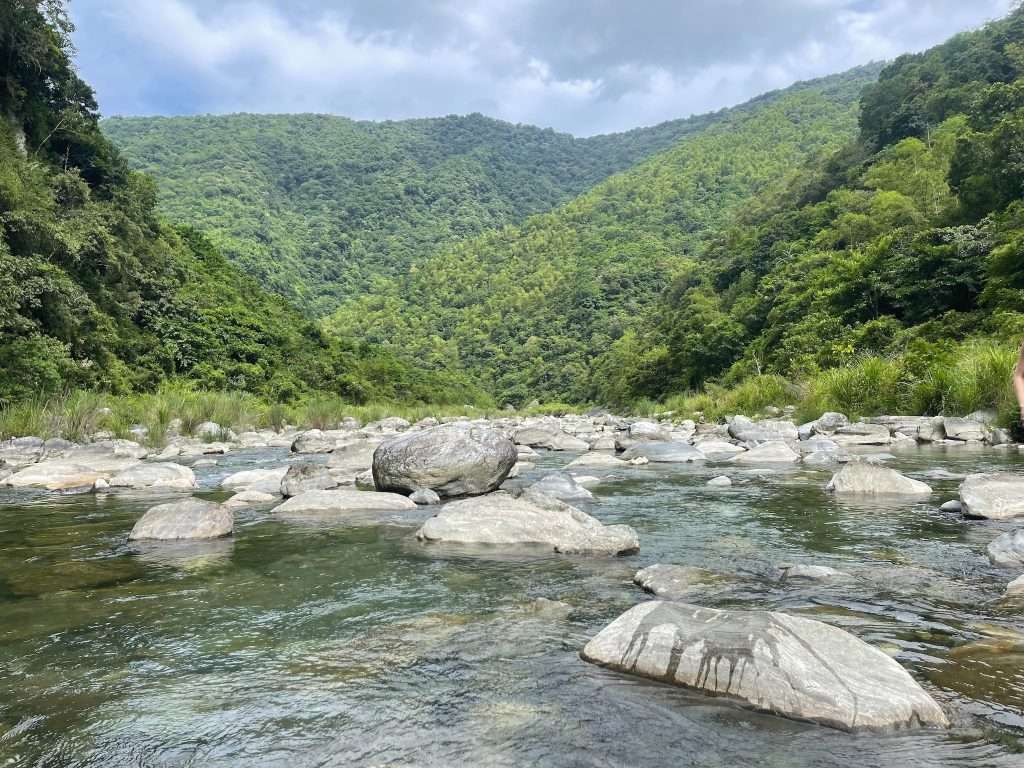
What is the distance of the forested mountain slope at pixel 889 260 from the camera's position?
2311 centimetres

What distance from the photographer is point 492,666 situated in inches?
130

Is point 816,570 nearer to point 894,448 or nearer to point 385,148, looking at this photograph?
point 894,448

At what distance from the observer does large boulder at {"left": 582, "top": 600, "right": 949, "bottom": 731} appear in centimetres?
266

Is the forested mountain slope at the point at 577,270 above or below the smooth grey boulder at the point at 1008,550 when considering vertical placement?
above

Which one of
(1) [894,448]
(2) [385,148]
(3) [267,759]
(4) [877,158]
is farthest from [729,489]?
(2) [385,148]

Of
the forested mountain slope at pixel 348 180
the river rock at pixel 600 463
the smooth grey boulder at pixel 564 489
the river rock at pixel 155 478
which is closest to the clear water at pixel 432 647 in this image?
the smooth grey boulder at pixel 564 489

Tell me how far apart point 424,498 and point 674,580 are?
4646 millimetres

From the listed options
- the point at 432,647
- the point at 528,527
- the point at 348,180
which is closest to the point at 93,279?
the point at 528,527

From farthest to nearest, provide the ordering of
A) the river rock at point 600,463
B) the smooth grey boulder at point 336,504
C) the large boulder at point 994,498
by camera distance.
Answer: the river rock at point 600,463
the smooth grey boulder at point 336,504
the large boulder at point 994,498

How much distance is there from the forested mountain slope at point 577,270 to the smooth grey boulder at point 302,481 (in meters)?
75.1

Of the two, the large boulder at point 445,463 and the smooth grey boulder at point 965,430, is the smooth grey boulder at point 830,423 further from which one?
the large boulder at point 445,463

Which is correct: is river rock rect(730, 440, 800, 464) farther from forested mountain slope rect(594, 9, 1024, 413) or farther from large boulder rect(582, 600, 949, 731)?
large boulder rect(582, 600, 949, 731)

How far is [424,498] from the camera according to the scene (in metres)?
8.66

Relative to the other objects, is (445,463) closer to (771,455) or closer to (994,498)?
(994,498)
